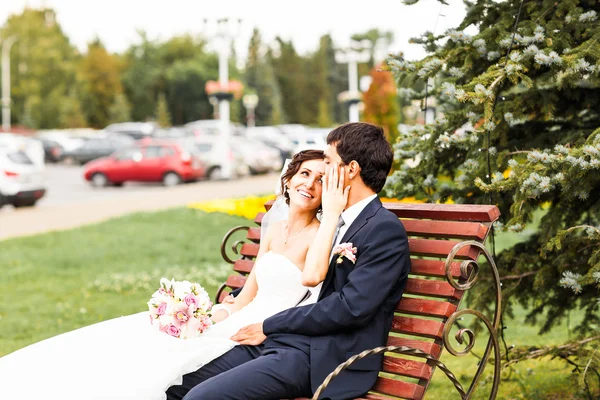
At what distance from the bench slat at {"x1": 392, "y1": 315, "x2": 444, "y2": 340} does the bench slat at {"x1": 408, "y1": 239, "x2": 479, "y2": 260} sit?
31 cm

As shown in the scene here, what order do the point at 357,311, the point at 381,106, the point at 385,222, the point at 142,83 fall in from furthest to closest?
the point at 142,83
the point at 381,106
the point at 385,222
the point at 357,311

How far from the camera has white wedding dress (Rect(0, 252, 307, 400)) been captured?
3502 mm

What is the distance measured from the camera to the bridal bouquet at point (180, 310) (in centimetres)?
389

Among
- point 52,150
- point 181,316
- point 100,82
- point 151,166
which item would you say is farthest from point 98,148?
point 100,82

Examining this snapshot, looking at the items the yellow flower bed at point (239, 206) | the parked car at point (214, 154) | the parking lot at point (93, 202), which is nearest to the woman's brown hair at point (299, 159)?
the yellow flower bed at point (239, 206)

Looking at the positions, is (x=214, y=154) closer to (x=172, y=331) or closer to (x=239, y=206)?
(x=239, y=206)

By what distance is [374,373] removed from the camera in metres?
3.63

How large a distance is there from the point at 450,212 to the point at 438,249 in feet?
0.62

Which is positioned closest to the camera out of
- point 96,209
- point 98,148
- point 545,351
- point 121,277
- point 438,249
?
point 438,249

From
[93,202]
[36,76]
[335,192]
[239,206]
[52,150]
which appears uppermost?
[36,76]

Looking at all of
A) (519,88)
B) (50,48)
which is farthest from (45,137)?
(519,88)

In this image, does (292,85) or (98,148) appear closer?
(98,148)

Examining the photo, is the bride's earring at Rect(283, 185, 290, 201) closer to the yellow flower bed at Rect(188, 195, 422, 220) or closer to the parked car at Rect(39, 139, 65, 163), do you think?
the yellow flower bed at Rect(188, 195, 422, 220)

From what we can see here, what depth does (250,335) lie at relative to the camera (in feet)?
12.6
